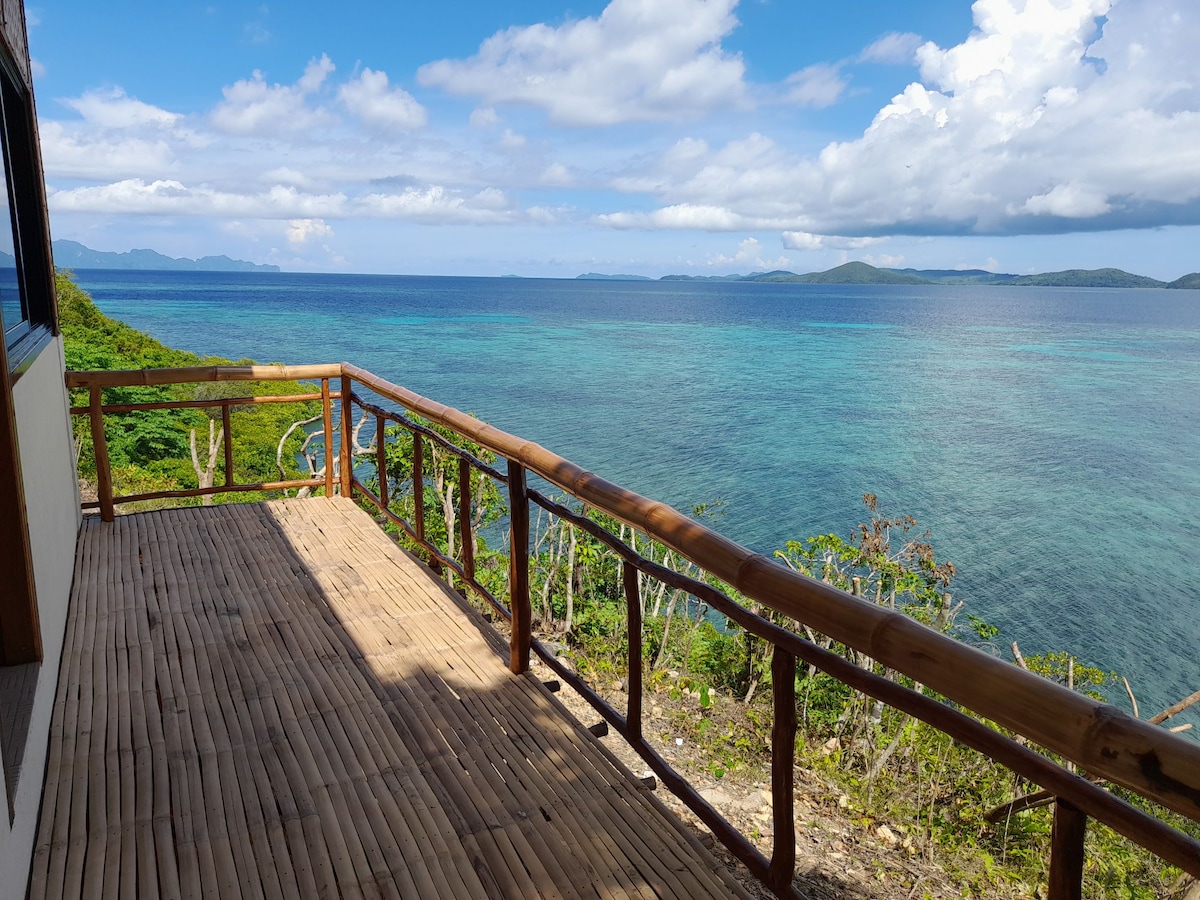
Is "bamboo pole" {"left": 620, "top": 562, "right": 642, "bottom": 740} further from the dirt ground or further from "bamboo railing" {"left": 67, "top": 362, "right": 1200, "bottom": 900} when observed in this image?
the dirt ground

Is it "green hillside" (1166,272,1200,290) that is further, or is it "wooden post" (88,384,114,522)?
"green hillside" (1166,272,1200,290)

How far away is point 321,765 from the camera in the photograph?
6.33 feet

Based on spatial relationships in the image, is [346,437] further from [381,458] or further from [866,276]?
[866,276]

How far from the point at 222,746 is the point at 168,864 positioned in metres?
0.45

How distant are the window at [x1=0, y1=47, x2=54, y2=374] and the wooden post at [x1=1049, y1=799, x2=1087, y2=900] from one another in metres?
2.85

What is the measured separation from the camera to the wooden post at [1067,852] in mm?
907

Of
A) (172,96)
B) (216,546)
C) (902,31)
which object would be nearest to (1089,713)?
(216,546)

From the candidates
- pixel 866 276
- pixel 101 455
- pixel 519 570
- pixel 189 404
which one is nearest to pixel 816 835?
pixel 519 570

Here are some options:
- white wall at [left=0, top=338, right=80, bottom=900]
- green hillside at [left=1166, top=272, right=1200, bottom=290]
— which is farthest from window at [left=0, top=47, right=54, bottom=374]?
green hillside at [left=1166, top=272, right=1200, bottom=290]

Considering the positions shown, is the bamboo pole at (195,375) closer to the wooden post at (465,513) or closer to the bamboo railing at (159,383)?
the bamboo railing at (159,383)

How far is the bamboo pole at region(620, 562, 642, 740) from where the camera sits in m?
1.85

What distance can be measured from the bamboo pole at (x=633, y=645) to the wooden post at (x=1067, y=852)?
3.20 feet

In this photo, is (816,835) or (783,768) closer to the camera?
(783,768)

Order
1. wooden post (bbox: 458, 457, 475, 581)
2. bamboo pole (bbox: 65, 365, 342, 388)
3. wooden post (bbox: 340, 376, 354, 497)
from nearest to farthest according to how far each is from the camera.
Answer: wooden post (bbox: 458, 457, 475, 581) → bamboo pole (bbox: 65, 365, 342, 388) → wooden post (bbox: 340, 376, 354, 497)
